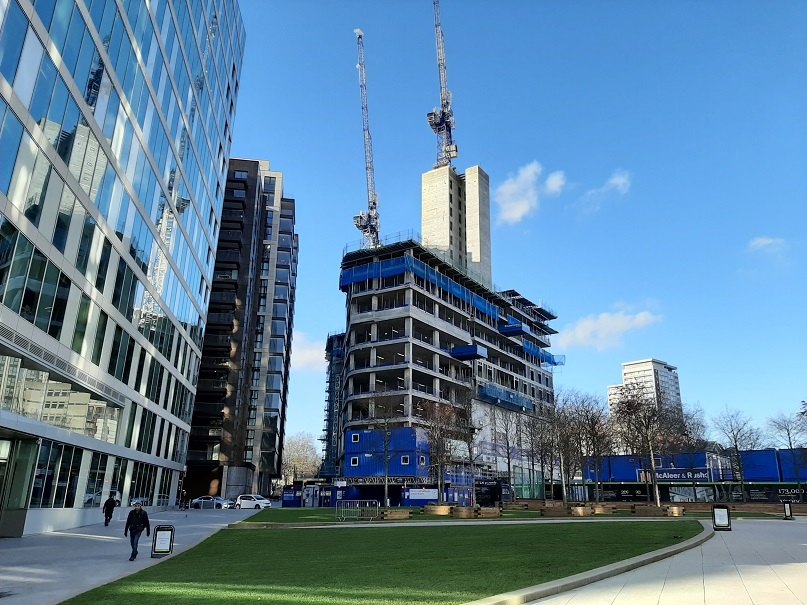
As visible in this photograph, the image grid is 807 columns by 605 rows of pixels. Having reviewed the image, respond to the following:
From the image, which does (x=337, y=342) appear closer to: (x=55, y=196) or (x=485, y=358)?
(x=485, y=358)

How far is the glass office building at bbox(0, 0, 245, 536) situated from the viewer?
21.3 metres

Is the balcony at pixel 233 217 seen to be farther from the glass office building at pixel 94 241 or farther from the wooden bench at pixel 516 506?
the wooden bench at pixel 516 506

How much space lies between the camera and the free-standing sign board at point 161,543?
17094 millimetres

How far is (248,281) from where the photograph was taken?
294 feet

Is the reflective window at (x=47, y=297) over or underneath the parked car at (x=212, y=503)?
over

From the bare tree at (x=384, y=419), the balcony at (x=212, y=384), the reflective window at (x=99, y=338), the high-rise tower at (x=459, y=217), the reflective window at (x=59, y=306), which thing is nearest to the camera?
the reflective window at (x=59, y=306)

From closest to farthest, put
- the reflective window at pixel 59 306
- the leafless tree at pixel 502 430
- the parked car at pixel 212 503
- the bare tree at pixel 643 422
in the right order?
the reflective window at pixel 59 306 < the bare tree at pixel 643 422 < the parked car at pixel 212 503 < the leafless tree at pixel 502 430

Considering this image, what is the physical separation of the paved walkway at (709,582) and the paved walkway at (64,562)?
31.6 ft

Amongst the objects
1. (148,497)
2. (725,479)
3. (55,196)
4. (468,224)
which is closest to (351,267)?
(468,224)

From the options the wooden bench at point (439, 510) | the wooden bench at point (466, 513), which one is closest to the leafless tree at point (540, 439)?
the wooden bench at point (439, 510)

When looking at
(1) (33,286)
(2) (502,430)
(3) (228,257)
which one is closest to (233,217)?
(3) (228,257)

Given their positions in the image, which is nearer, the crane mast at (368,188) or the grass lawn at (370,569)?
the grass lawn at (370,569)

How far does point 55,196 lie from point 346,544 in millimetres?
18051

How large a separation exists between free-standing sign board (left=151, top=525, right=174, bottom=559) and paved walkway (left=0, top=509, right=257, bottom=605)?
0.96 feet
